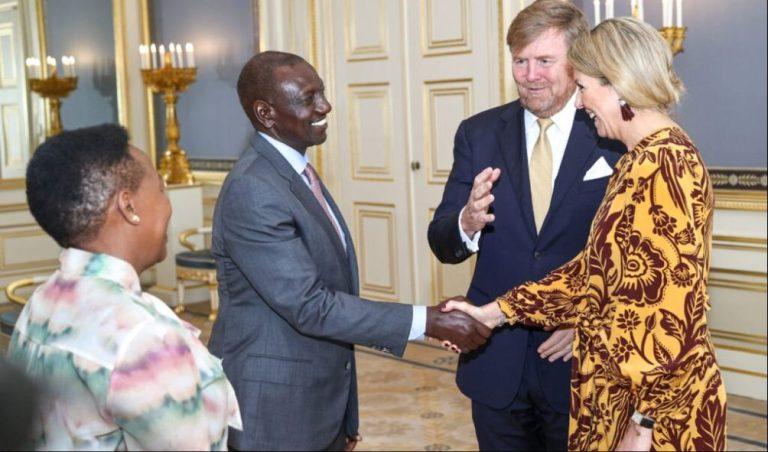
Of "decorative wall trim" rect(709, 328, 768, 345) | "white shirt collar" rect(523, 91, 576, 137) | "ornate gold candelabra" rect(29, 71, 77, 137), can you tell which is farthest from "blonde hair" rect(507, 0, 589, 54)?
"ornate gold candelabra" rect(29, 71, 77, 137)

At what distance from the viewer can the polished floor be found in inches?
181

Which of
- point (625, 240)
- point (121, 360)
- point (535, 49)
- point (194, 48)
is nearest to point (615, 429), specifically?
point (625, 240)

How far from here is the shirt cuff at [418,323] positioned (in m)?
2.46

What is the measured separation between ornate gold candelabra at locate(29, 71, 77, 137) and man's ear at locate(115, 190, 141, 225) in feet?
22.8

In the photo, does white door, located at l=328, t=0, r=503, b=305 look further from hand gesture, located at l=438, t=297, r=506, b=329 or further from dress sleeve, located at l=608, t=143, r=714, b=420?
dress sleeve, located at l=608, t=143, r=714, b=420

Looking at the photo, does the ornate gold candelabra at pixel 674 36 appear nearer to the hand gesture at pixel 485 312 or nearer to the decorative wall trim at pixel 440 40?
the decorative wall trim at pixel 440 40

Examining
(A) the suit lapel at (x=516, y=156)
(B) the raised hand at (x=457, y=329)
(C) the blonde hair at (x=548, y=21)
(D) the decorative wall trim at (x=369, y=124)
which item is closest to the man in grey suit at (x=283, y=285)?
(B) the raised hand at (x=457, y=329)

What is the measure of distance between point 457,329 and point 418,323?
0.45 ft

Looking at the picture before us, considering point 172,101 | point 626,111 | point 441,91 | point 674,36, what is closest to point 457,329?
point 626,111

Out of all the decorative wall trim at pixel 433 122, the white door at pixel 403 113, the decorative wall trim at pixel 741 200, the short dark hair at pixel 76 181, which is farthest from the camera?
the decorative wall trim at pixel 433 122

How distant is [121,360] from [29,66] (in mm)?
7296

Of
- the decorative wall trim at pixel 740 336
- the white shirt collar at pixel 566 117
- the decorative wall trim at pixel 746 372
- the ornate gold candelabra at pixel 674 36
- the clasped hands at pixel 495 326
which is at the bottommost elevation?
the decorative wall trim at pixel 746 372

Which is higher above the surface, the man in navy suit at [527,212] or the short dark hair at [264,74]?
the short dark hair at [264,74]

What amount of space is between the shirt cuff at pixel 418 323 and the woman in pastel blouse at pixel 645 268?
42 cm
